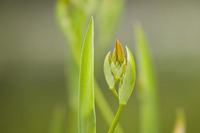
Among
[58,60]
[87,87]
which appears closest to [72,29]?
[87,87]

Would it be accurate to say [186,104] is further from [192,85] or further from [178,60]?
[178,60]

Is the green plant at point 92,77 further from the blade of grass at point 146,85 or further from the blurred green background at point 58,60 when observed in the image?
the blurred green background at point 58,60

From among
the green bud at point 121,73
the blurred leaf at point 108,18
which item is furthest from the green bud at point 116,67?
the blurred leaf at point 108,18

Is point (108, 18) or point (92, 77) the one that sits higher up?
point (108, 18)

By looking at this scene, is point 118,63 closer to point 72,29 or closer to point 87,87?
point 87,87

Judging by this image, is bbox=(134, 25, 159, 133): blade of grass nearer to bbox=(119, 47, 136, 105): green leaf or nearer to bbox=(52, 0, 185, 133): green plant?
bbox=(52, 0, 185, 133): green plant

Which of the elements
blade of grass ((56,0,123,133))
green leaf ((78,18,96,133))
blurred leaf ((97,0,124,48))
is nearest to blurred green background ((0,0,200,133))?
blurred leaf ((97,0,124,48))
